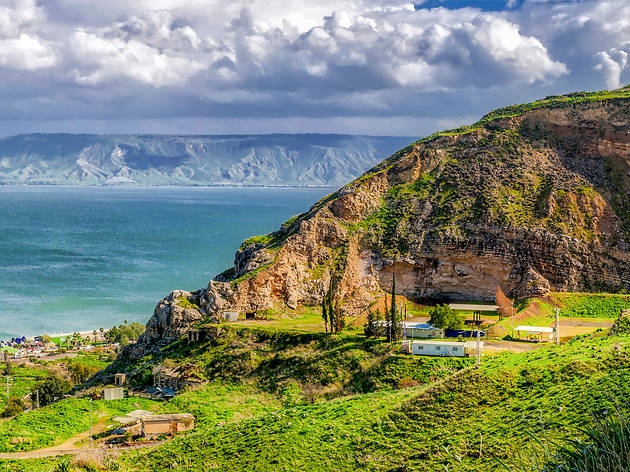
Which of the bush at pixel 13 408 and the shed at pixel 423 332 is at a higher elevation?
the shed at pixel 423 332

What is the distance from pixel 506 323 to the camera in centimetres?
5284

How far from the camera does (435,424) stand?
102 ft

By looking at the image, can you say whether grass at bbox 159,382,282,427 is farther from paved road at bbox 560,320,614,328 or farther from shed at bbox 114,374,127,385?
paved road at bbox 560,320,614,328

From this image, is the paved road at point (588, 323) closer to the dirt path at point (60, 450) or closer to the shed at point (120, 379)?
the dirt path at point (60, 450)

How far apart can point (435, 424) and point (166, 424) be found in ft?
59.4

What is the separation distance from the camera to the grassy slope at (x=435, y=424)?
27531 millimetres

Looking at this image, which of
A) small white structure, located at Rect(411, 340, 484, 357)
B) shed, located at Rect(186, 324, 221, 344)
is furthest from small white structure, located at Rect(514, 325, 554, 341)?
shed, located at Rect(186, 324, 221, 344)

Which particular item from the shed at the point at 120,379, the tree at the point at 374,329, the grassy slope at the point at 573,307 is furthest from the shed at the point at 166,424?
the grassy slope at the point at 573,307

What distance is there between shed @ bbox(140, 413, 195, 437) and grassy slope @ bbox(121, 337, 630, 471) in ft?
8.76

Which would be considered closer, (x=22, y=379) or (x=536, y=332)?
(x=536, y=332)

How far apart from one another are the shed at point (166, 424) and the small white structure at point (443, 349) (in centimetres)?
1576

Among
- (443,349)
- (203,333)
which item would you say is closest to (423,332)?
(443,349)

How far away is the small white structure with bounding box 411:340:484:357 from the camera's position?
44188 millimetres

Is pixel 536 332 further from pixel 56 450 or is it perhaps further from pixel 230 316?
pixel 56 450
